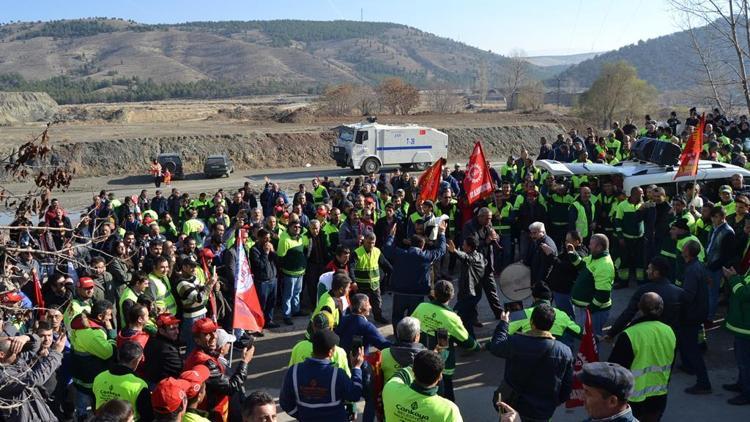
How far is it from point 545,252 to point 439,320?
310 cm

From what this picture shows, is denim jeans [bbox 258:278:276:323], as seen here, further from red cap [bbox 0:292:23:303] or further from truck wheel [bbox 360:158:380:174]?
truck wheel [bbox 360:158:380:174]

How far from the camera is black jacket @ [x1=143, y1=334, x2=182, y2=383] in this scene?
623cm

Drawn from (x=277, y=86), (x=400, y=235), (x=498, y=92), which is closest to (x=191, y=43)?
(x=277, y=86)

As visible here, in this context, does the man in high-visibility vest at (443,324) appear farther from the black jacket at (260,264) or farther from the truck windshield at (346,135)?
the truck windshield at (346,135)

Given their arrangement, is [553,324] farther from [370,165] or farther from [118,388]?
[370,165]

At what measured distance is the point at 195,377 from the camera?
518 centimetres

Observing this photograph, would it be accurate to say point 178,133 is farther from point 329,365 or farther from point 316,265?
point 329,365

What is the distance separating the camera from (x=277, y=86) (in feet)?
396

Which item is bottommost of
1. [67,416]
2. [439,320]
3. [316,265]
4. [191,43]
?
[67,416]

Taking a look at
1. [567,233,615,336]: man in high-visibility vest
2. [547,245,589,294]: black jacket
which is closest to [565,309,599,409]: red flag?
[567,233,615,336]: man in high-visibility vest

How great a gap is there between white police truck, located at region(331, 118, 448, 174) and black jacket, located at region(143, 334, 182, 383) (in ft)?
78.1

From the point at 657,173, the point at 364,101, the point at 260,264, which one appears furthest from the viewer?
the point at 364,101

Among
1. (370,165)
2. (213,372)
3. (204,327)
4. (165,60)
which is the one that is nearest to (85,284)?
(204,327)

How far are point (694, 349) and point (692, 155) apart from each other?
5.45 meters
